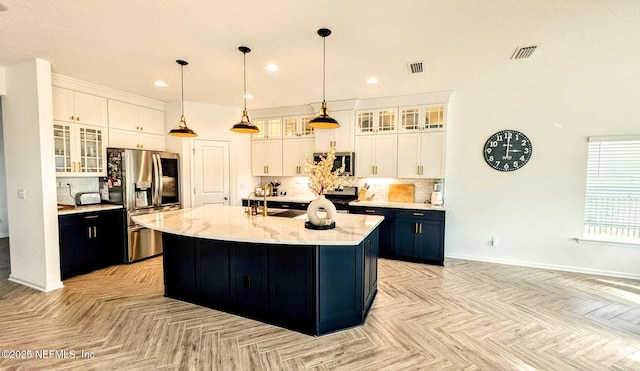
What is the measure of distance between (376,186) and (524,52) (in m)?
2.94

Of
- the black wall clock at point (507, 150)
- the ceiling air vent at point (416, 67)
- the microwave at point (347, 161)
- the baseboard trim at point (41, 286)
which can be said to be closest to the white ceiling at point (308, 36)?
the ceiling air vent at point (416, 67)

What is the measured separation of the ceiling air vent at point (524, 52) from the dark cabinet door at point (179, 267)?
13.0ft

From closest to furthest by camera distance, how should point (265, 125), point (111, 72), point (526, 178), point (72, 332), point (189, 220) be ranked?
point (72, 332)
point (189, 220)
point (111, 72)
point (526, 178)
point (265, 125)

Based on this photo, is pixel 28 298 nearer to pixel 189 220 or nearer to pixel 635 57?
pixel 189 220

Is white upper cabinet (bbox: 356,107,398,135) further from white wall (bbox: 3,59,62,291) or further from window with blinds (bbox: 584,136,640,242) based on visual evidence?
white wall (bbox: 3,59,62,291)

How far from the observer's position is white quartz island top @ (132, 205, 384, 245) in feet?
7.65

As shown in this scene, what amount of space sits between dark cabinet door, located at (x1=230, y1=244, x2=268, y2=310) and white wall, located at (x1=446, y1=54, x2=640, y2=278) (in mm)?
3475

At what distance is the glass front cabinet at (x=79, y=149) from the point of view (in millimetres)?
4000

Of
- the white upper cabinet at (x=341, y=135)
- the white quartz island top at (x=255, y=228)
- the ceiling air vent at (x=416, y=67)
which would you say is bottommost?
the white quartz island top at (x=255, y=228)

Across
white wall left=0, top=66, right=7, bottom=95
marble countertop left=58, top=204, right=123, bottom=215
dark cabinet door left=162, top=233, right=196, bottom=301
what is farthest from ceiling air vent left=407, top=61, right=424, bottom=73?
white wall left=0, top=66, right=7, bottom=95

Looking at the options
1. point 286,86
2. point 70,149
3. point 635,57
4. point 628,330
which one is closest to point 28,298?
point 70,149

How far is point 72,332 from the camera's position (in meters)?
2.59

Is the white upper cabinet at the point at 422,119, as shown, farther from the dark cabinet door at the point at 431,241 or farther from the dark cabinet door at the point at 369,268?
the dark cabinet door at the point at 369,268

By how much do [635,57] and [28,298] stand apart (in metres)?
7.28
